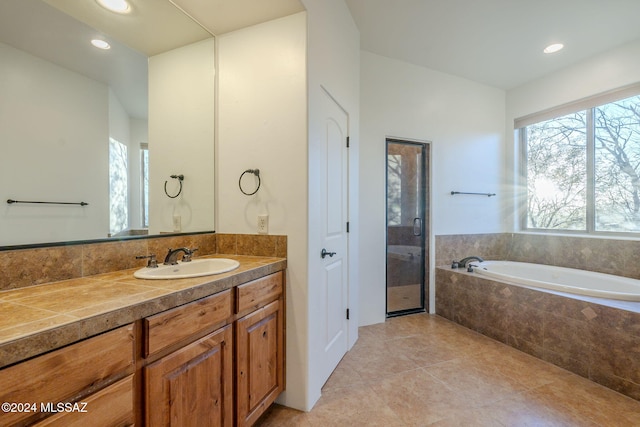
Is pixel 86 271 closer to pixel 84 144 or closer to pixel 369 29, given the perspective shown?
pixel 84 144

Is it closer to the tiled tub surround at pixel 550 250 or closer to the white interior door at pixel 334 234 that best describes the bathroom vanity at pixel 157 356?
the white interior door at pixel 334 234

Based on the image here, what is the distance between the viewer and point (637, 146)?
269 cm

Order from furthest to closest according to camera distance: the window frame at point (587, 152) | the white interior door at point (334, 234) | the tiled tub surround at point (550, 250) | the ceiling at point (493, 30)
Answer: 1. the window frame at point (587, 152)
2. the tiled tub surround at point (550, 250)
3. the ceiling at point (493, 30)
4. the white interior door at point (334, 234)

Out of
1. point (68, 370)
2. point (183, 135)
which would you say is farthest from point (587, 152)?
point (68, 370)

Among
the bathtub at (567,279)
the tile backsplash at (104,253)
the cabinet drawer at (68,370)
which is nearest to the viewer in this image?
the cabinet drawer at (68,370)

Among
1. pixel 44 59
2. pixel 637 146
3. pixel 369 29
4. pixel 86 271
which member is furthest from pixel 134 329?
pixel 637 146

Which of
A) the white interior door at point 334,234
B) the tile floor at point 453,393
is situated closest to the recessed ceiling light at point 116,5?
the white interior door at point 334,234

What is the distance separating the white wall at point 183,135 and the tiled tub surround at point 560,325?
260cm

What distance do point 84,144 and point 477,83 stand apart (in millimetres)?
4060

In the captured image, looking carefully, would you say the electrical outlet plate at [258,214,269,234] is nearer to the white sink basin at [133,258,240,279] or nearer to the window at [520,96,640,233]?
the white sink basin at [133,258,240,279]

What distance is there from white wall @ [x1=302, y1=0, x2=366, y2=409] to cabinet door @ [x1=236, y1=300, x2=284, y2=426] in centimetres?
20

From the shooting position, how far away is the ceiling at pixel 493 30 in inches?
88.7

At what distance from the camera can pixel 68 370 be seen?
0.69 meters

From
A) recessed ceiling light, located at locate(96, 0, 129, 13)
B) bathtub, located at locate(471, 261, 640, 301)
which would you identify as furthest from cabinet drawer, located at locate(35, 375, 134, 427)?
bathtub, located at locate(471, 261, 640, 301)
